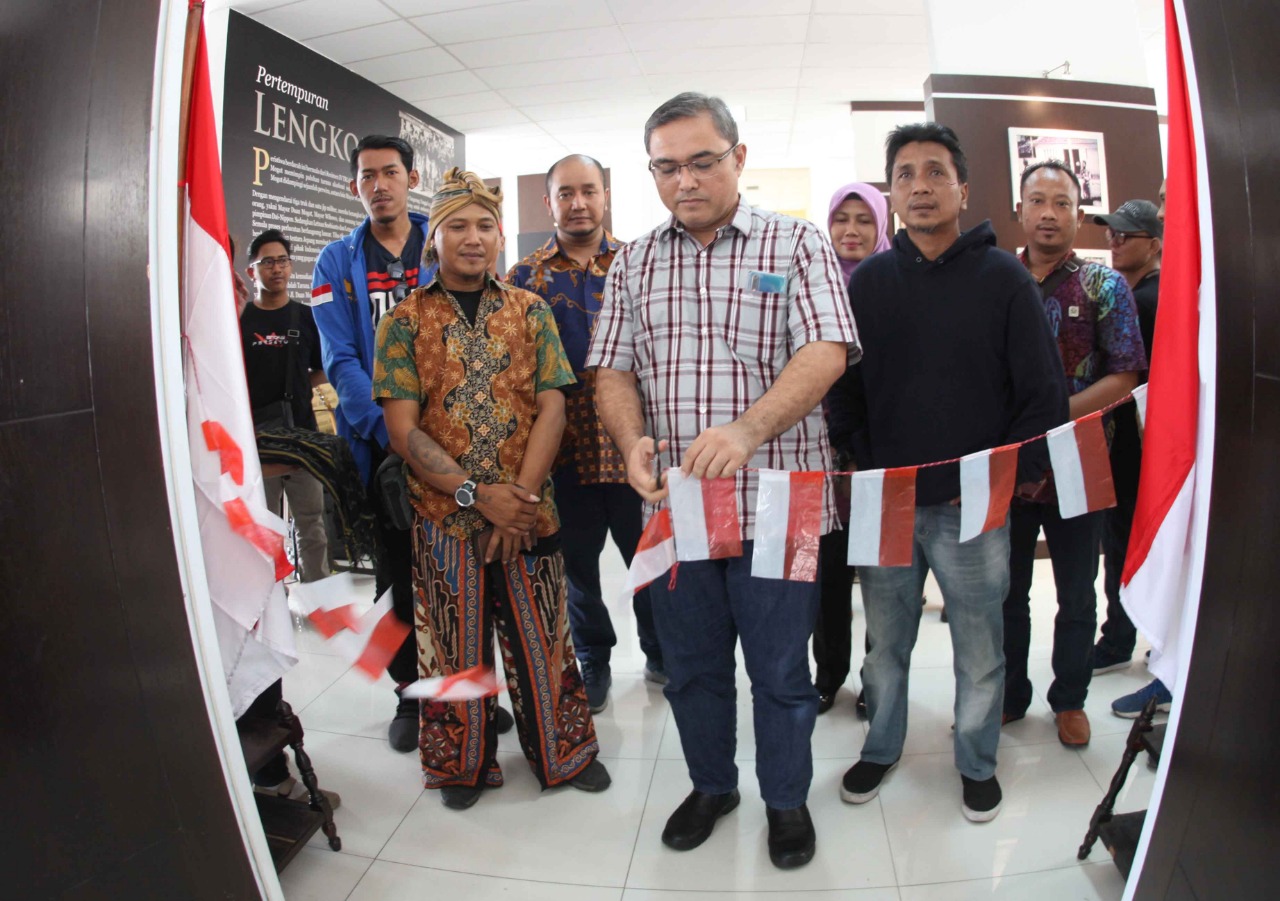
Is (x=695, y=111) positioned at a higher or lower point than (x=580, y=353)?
higher

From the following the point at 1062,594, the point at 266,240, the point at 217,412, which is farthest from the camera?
the point at 266,240

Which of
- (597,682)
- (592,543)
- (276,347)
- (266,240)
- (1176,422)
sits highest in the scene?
(266,240)

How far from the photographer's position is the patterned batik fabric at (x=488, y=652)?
192 centimetres

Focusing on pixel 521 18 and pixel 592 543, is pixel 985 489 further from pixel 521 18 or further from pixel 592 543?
pixel 521 18

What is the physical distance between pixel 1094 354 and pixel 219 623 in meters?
2.18

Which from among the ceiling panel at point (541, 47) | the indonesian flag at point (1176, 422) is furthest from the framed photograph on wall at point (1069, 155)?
the indonesian flag at point (1176, 422)

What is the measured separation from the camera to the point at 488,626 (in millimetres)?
1980

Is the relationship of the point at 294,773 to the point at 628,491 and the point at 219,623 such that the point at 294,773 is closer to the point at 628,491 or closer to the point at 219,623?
the point at 219,623

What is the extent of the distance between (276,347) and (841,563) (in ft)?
7.21

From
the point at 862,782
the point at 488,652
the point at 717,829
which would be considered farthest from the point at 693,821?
the point at 488,652

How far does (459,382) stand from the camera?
1.88m

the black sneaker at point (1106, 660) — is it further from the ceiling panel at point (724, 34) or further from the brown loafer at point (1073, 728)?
the ceiling panel at point (724, 34)

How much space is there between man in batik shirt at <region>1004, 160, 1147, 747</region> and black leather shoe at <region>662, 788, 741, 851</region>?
971mm

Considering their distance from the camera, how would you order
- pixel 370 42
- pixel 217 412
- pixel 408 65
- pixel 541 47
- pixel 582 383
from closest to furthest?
1. pixel 217 412
2. pixel 582 383
3. pixel 541 47
4. pixel 370 42
5. pixel 408 65
